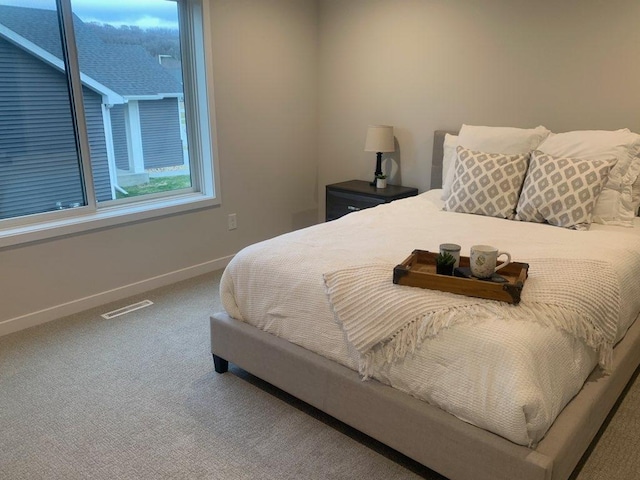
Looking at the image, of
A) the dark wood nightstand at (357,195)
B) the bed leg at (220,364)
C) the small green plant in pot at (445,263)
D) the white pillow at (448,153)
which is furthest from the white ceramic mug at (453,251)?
the dark wood nightstand at (357,195)

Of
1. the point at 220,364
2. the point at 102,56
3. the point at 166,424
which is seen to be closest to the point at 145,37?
the point at 102,56

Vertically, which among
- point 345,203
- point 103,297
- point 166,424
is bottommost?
point 166,424

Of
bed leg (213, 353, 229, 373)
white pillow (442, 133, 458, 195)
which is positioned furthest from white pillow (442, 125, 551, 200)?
bed leg (213, 353, 229, 373)

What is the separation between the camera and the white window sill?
9.43 ft

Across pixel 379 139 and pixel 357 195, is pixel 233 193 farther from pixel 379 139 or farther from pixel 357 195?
pixel 379 139

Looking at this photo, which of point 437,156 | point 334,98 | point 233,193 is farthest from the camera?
point 334,98

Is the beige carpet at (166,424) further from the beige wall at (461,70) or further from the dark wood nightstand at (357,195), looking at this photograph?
the beige wall at (461,70)

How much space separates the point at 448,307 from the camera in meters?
1.69

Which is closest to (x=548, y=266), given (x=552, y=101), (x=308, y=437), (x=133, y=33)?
(x=308, y=437)

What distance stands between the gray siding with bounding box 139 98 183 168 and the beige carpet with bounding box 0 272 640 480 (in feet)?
4.54

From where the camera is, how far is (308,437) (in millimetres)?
2029

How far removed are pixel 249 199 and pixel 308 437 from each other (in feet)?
7.96

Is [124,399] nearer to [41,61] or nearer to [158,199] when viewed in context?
[158,199]

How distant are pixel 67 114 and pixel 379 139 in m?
2.15
